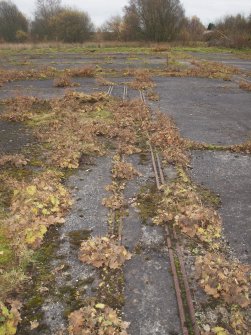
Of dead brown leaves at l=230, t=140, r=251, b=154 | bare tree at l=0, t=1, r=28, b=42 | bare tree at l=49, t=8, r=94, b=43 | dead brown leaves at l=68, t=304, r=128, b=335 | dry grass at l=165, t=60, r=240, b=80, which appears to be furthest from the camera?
bare tree at l=0, t=1, r=28, b=42

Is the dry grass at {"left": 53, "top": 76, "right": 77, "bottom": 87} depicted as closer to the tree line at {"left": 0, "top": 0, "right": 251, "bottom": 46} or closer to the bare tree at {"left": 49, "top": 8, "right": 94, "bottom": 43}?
the tree line at {"left": 0, "top": 0, "right": 251, "bottom": 46}

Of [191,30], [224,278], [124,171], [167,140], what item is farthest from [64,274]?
[191,30]

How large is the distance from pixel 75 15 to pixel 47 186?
42109 millimetres

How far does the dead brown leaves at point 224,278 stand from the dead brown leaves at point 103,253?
0.97m

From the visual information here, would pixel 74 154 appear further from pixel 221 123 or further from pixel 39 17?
pixel 39 17

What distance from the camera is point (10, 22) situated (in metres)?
49.7

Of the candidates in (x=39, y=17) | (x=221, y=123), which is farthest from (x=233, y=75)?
(x=39, y=17)

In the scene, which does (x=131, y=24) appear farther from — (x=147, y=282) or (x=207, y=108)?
(x=147, y=282)

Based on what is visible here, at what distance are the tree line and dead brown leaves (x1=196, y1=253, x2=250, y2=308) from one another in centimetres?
3304

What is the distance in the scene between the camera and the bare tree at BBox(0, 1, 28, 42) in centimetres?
4925

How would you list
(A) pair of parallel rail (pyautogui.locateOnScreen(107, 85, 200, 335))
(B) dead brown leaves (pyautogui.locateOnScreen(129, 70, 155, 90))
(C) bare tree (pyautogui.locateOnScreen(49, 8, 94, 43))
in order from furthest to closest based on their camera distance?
(C) bare tree (pyautogui.locateOnScreen(49, 8, 94, 43)), (B) dead brown leaves (pyautogui.locateOnScreen(129, 70, 155, 90)), (A) pair of parallel rail (pyautogui.locateOnScreen(107, 85, 200, 335))

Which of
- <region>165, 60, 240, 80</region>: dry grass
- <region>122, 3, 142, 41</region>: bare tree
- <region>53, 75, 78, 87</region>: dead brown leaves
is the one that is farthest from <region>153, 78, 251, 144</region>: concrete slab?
<region>122, 3, 142, 41</region>: bare tree

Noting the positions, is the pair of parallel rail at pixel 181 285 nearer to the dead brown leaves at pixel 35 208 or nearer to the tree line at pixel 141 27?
the dead brown leaves at pixel 35 208

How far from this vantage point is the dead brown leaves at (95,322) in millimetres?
3400
